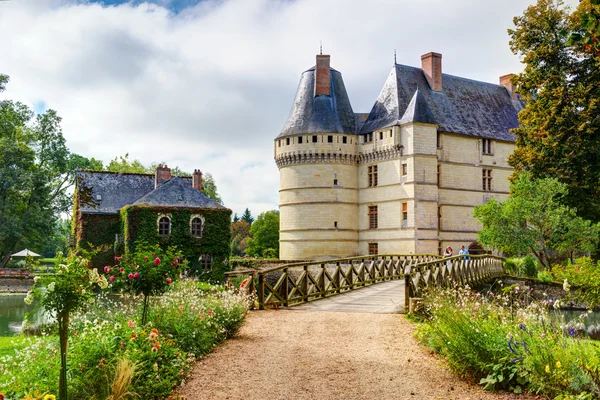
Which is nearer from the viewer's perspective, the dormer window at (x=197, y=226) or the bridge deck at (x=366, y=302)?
the bridge deck at (x=366, y=302)

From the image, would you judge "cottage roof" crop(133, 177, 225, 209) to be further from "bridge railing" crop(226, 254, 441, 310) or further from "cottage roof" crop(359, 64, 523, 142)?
"bridge railing" crop(226, 254, 441, 310)

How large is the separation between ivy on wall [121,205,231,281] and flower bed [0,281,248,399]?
74.8 feet

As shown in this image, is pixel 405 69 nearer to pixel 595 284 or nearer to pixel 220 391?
pixel 595 284

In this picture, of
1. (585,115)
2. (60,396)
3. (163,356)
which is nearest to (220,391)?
(163,356)

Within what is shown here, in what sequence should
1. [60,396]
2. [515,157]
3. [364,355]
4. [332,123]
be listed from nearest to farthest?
[60,396]
[364,355]
[515,157]
[332,123]

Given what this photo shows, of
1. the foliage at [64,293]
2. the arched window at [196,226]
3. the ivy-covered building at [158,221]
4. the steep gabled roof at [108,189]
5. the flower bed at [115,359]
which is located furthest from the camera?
the steep gabled roof at [108,189]

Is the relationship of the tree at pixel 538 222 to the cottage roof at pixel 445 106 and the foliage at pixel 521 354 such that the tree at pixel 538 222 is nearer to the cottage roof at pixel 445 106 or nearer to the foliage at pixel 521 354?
the cottage roof at pixel 445 106

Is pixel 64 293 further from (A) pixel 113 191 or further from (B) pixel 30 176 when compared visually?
(B) pixel 30 176

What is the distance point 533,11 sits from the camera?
25203mm

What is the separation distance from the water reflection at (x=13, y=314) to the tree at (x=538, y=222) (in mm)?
20853

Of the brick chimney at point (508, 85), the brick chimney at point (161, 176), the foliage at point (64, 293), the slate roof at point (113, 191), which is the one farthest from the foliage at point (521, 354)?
the brick chimney at point (508, 85)

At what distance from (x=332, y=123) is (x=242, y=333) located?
94.1ft

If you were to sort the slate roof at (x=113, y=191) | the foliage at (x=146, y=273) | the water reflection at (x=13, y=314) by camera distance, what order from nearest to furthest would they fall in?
the foliage at (x=146, y=273)
the water reflection at (x=13, y=314)
the slate roof at (x=113, y=191)

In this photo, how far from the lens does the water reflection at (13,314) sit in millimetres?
17430
